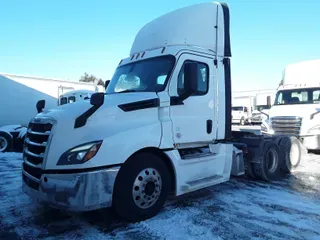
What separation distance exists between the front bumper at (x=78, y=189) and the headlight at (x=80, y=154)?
17 centimetres

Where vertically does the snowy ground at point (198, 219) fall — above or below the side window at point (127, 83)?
below

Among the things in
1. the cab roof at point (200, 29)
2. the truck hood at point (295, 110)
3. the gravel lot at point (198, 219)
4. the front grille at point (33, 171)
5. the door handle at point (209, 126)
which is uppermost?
the cab roof at point (200, 29)

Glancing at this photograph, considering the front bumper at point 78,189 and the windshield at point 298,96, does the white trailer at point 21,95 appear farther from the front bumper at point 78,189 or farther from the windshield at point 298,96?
the front bumper at point 78,189

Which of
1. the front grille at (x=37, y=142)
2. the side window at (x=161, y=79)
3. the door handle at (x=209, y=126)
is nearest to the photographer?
the front grille at (x=37, y=142)

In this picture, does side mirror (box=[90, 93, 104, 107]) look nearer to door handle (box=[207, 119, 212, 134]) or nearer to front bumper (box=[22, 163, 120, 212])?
front bumper (box=[22, 163, 120, 212])

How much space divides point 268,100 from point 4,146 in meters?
11.2

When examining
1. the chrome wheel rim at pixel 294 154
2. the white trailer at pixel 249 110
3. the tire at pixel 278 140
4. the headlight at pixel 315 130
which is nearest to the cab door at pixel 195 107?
the tire at pixel 278 140

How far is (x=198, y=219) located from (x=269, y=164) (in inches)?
147

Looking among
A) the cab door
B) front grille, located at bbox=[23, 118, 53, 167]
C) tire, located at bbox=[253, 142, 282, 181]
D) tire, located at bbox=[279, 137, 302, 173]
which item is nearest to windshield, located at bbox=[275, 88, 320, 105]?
tire, located at bbox=[279, 137, 302, 173]

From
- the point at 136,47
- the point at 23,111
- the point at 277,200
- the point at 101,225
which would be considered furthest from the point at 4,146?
the point at 277,200

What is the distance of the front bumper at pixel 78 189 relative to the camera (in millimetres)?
3594

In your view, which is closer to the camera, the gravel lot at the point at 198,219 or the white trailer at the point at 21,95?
the gravel lot at the point at 198,219

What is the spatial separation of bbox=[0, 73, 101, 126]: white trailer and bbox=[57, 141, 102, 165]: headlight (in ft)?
50.0

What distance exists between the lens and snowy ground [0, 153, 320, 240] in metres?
3.77
